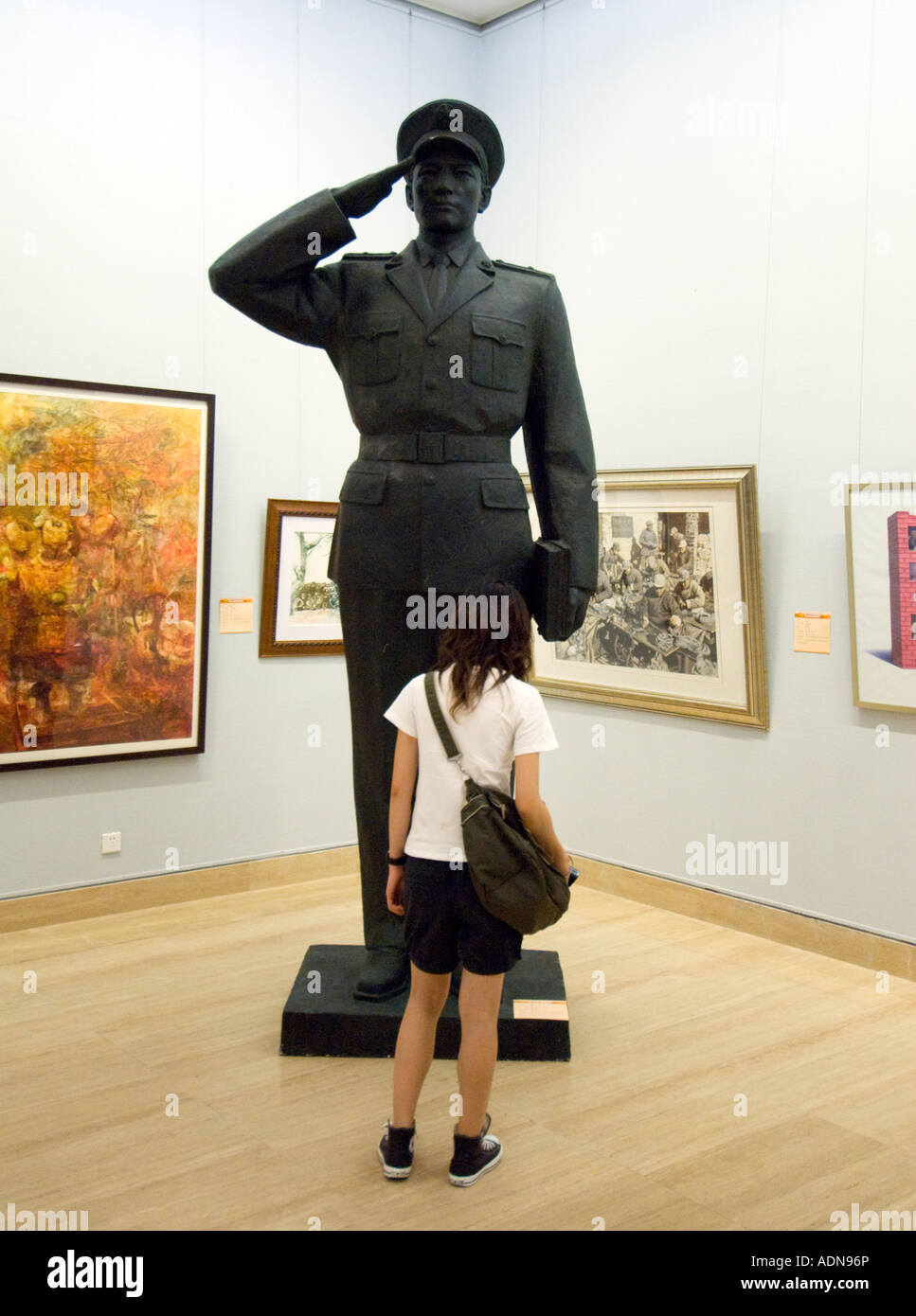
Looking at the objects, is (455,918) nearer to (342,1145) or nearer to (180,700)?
(342,1145)

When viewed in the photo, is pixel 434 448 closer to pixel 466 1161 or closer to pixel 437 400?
pixel 437 400

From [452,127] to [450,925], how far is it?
295 cm

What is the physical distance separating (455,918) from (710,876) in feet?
10.7

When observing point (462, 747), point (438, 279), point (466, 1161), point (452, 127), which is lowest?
point (466, 1161)

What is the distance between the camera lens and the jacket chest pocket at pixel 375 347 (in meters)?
4.60

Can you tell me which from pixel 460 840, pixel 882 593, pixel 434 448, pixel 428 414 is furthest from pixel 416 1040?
pixel 882 593

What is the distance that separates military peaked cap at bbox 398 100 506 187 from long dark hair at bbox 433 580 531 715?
1.87 m

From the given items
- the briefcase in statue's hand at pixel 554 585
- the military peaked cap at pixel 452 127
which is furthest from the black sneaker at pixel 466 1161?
the military peaked cap at pixel 452 127

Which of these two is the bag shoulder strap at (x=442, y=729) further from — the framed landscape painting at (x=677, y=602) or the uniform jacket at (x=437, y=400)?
the framed landscape painting at (x=677, y=602)

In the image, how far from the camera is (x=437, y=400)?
180 inches

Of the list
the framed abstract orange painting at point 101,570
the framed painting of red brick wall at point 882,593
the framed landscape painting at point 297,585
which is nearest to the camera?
the framed painting of red brick wall at point 882,593

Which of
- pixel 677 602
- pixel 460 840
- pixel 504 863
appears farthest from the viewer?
pixel 677 602

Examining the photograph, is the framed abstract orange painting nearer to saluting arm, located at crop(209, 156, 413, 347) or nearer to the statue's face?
saluting arm, located at crop(209, 156, 413, 347)

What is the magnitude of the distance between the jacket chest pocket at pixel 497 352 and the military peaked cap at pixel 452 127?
585mm
